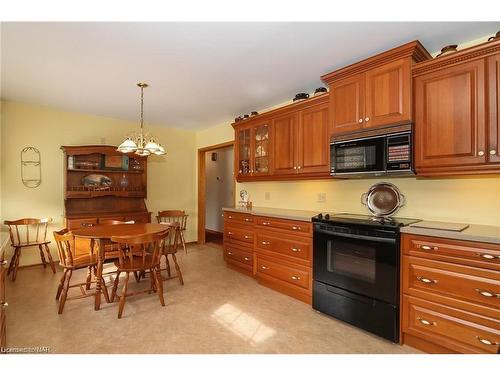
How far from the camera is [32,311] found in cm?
252

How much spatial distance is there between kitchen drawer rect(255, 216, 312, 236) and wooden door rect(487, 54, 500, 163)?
1.53m

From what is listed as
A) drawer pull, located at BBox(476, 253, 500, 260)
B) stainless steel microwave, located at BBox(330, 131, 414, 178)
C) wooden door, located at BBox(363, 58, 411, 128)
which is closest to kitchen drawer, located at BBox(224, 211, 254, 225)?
stainless steel microwave, located at BBox(330, 131, 414, 178)

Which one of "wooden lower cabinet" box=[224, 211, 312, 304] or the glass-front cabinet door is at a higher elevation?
the glass-front cabinet door

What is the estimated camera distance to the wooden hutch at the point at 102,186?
4051 mm

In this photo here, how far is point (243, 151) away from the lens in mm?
4031

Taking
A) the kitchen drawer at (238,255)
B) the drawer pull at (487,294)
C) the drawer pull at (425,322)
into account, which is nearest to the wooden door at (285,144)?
the kitchen drawer at (238,255)

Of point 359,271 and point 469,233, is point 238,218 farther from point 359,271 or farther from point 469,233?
point 469,233

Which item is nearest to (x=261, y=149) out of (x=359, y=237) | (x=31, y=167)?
(x=359, y=237)

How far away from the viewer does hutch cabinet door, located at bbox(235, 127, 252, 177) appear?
3.89m

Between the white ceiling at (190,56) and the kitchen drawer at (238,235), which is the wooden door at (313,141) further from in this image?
the kitchen drawer at (238,235)

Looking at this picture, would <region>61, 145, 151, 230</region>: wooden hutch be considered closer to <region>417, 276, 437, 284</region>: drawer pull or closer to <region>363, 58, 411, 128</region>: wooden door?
<region>363, 58, 411, 128</region>: wooden door
